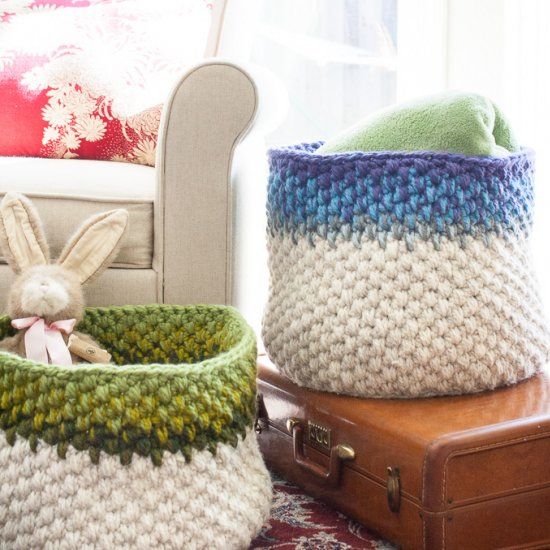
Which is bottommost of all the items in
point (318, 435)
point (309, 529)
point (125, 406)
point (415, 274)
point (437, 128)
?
point (309, 529)

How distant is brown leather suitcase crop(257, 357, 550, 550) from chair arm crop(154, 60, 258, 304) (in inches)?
13.9

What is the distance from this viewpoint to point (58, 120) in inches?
61.8

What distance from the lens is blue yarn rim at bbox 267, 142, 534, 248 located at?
1.01 metres

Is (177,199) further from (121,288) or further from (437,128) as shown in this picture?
(437,128)

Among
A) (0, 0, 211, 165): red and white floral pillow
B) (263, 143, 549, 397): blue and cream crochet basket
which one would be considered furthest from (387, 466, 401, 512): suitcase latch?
(0, 0, 211, 165): red and white floral pillow

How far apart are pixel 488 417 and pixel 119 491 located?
0.41 meters

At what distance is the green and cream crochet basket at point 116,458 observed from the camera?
835 mm

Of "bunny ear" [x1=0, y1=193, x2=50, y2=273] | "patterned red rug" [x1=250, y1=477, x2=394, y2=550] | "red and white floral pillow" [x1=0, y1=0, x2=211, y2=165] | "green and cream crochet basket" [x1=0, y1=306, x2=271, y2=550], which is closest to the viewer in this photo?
"green and cream crochet basket" [x1=0, y1=306, x2=271, y2=550]

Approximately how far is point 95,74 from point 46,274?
0.64 meters

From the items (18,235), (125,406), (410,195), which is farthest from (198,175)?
Answer: (125,406)

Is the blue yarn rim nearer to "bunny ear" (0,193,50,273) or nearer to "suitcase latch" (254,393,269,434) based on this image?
"suitcase latch" (254,393,269,434)

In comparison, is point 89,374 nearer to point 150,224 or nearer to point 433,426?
point 433,426

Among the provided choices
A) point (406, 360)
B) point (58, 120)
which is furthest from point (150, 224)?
point (406, 360)

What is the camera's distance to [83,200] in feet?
4.25
